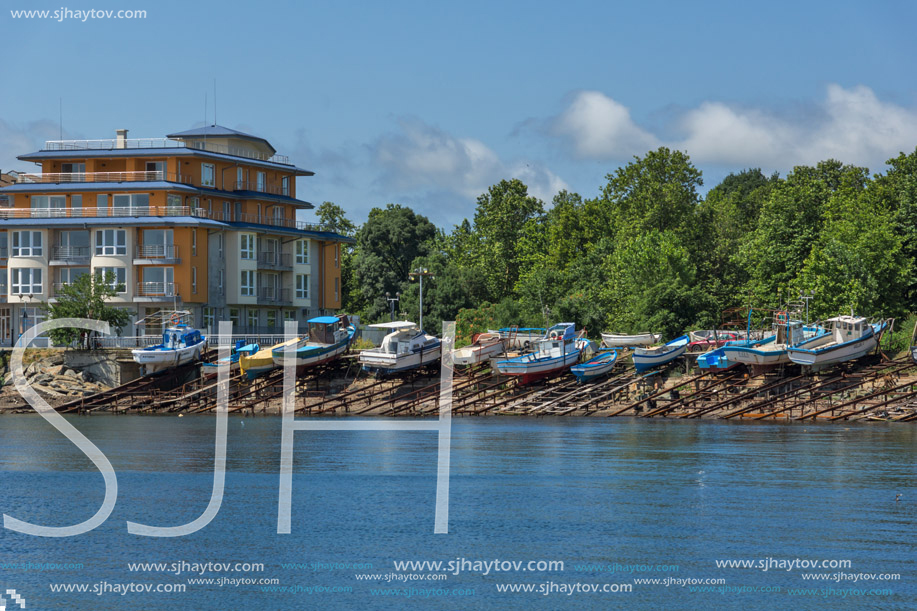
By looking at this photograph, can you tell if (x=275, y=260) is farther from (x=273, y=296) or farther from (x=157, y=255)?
(x=157, y=255)

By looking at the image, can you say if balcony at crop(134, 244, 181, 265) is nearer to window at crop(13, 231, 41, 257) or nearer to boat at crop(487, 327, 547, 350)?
window at crop(13, 231, 41, 257)

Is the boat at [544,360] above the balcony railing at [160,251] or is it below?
below

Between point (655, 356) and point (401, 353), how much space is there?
1804 centimetres

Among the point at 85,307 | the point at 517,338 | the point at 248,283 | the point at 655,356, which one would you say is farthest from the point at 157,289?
the point at 655,356

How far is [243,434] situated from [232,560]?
105 ft

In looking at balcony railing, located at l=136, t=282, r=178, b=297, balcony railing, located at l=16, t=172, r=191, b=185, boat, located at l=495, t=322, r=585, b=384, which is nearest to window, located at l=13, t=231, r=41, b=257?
balcony railing, located at l=16, t=172, r=191, b=185

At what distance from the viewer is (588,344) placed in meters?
80.4

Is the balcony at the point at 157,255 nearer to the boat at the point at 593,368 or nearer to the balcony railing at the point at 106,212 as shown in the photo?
the balcony railing at the point at 106,212

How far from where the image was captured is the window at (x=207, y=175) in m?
95.4

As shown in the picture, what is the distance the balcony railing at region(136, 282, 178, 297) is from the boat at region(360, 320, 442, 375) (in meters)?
19.6

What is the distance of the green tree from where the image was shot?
274ft

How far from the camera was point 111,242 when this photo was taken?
9125 centimetres

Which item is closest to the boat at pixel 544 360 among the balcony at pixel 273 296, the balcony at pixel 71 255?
the balcony at pixel 273 296

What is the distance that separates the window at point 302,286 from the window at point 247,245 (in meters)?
6.15
